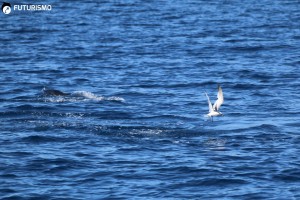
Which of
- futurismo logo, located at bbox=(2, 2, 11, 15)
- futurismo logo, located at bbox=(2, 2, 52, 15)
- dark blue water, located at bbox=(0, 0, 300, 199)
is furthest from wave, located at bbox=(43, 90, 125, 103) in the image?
futurismo logo, located at bbox=(2, 2, 52, 15)

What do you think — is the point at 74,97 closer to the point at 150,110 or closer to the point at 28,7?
the point at 150,110

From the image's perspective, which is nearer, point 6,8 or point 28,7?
point 6,8

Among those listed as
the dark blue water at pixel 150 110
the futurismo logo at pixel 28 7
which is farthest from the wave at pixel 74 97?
the futurismo logo at pixel 28 7

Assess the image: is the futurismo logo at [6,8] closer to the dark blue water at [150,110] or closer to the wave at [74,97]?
the dark blue water at [150,110]

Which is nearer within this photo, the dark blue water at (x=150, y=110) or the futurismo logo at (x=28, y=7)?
the dark blue water at (x=150, y=110)

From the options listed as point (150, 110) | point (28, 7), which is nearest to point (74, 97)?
point (150, 110)

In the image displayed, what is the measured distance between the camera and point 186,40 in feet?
204

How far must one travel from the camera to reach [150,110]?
125 ft

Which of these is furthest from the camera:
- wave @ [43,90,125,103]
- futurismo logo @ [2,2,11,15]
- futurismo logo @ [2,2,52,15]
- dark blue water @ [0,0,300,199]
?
futurismo logo @ [2,2,52,15]

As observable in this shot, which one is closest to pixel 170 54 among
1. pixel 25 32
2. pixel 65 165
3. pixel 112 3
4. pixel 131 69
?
pixel 131 69

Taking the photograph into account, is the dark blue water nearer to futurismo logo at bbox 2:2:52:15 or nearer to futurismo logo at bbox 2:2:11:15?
futurismo logo at bbox 2:2:11:15

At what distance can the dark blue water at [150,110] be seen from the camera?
27.3 meters

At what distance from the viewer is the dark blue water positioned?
2731 centimetres

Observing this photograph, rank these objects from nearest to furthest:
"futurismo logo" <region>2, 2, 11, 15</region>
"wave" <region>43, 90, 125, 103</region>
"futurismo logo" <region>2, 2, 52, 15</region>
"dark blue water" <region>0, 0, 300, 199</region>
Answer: "dark blue water" <region>0, 0, 300, 199</region>
"wave" <region>43, 90, 125, 103</region>
"futurismo logo" <region>2, 2, 11, 15</region>
"futurismo logo" <region>2, 2, 52, 15</region>
